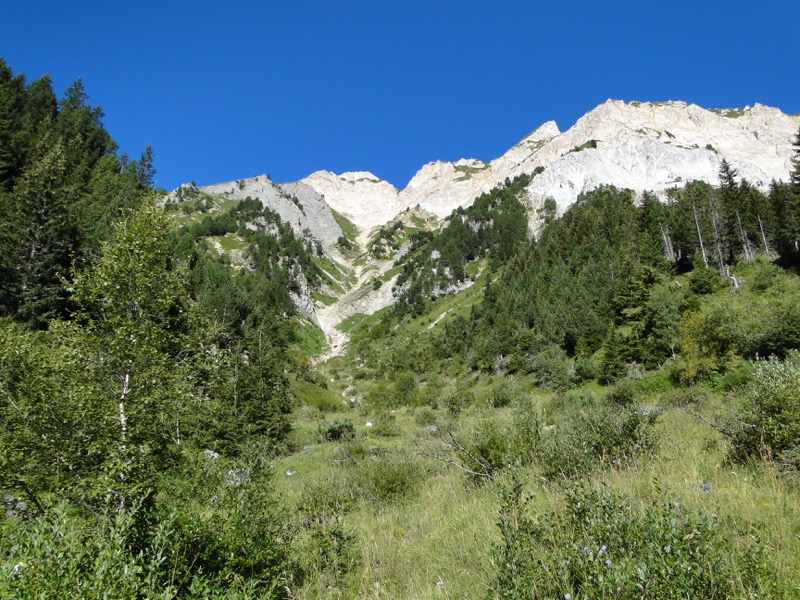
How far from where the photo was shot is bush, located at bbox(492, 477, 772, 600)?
307 cm

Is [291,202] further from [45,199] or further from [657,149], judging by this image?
[45,199]

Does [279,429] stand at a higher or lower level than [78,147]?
lower

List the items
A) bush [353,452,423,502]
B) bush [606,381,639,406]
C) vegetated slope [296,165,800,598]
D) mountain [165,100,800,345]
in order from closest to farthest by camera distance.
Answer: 1. vegetated slope [296,165,800,598]
2. bush [353,452,423,502]
3. bush [606,381,639,406]
4. mountain [165,100,800,345]

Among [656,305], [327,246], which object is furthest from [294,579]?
[327,246]

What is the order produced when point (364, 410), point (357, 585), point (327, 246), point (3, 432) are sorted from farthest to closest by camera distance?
1. point (327, 246)
2. point (364, 410)
3. point (3, 432)
4. point (357, 585)

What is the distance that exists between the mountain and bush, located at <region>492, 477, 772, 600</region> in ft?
333

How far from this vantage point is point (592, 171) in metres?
136

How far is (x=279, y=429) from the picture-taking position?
83.1 ft

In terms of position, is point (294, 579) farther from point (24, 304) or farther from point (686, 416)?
point (24, 304)

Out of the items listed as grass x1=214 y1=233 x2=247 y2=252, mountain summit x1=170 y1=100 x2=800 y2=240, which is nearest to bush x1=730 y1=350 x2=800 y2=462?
→ grass x1=214 y1=233 x2=247 y2=252

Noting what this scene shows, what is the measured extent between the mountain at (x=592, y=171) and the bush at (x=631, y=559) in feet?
333

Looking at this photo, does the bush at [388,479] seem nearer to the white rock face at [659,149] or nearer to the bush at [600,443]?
the bush at [600,443]

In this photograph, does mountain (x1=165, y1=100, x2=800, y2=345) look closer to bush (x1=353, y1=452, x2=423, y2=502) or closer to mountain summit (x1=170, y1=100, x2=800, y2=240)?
mountain summit (x1=170, y1=100, x2=800, y2=240)

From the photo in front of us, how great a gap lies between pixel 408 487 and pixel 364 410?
35.3 metres
